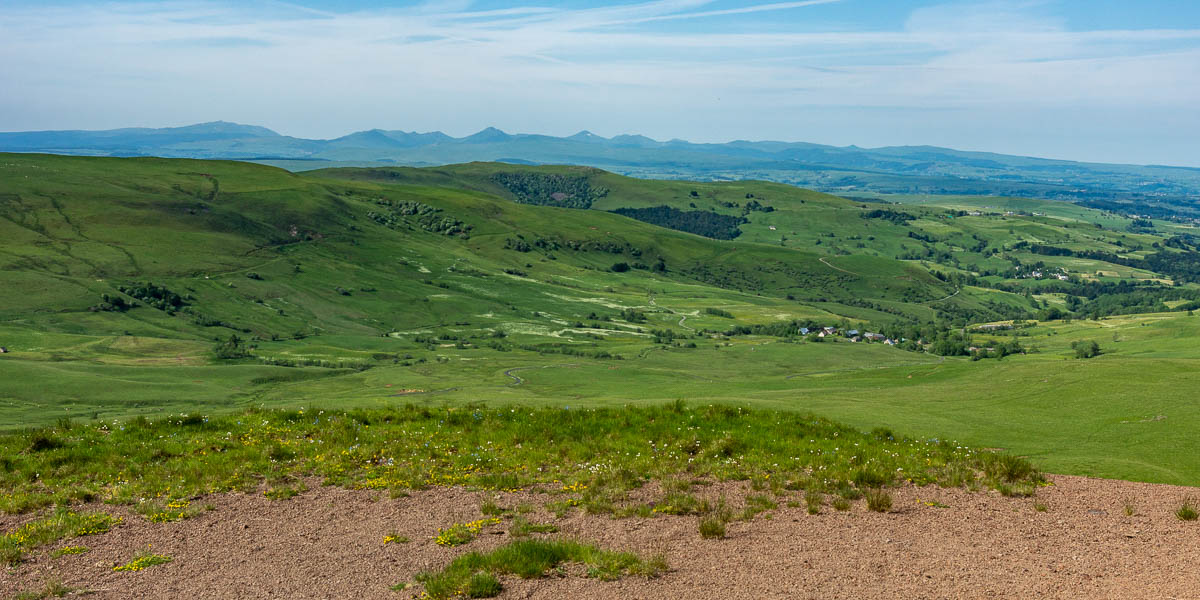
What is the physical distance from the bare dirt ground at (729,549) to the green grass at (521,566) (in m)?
0.26

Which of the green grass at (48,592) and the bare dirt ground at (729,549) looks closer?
the green grass at (48,592)

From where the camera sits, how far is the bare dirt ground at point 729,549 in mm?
11766

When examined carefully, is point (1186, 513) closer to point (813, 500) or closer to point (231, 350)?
point (813, 500)

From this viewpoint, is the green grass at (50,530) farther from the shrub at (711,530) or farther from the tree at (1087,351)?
the tree at (1087,351)

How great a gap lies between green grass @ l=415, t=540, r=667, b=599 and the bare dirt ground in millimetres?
257

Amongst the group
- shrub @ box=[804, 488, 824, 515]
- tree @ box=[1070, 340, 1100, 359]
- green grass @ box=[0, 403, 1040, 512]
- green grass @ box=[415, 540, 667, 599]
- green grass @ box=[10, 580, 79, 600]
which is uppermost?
green grass @ box=[415, 540, 667, 599]

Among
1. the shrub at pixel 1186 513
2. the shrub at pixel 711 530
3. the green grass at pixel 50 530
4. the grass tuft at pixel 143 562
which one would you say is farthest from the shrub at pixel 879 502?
the green grass at pixel 50 530

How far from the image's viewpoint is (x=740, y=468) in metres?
18.3

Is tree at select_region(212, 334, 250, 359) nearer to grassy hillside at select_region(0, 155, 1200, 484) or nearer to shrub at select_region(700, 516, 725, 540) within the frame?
grassy hillside at select_region(0, 155, 1200, 484)

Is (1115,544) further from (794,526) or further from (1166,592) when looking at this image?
(794,526)

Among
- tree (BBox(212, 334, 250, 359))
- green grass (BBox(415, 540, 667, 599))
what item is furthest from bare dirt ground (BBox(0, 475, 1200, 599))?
tree (BBox(212, 334, 250, 359))

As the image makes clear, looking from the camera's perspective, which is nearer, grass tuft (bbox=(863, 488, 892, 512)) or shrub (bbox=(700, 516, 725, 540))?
shrub (bbox=(700, 516, 725, 540))

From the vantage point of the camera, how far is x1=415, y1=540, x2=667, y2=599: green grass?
1163 centimetres

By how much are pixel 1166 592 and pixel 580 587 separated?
8.75 meters
